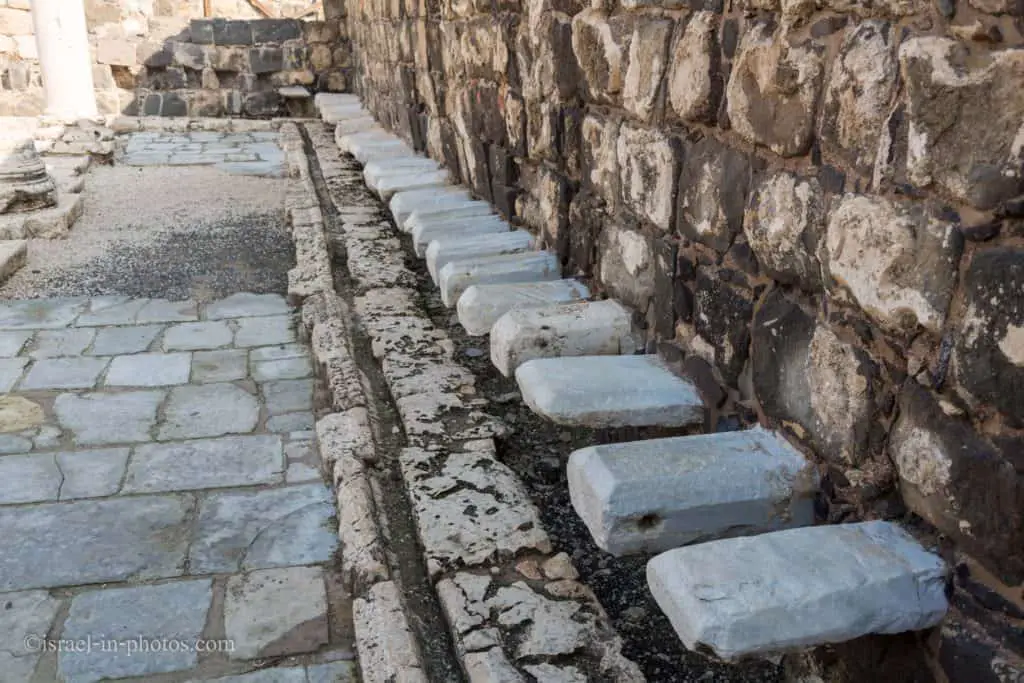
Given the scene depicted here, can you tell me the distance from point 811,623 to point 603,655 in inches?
23.2

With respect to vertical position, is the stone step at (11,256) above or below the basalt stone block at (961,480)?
below

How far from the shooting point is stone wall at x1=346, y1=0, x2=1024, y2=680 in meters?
1.31

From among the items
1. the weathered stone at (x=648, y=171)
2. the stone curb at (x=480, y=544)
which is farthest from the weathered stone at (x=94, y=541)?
the weathered stone at (x=648, y=171)

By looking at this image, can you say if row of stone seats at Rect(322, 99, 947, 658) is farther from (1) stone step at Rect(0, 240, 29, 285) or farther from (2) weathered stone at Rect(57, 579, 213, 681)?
(1) stone step at Rect(0, 240, 29, 285)

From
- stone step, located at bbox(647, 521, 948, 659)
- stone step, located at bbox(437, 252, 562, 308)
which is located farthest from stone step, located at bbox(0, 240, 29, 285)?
stone step, located at bbox(647, 521, 948, 659)

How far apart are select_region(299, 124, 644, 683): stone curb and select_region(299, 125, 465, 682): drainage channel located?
0.06 metres

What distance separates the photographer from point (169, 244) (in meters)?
5.93

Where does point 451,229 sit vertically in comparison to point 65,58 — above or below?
below

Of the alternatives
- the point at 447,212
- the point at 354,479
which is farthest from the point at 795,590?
the point at 447,212

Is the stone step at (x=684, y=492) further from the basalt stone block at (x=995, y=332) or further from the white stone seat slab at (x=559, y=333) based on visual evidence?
the white stone seat slab at (x=559, y=333)

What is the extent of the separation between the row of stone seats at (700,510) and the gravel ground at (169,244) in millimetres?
2847

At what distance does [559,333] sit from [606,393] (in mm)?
420

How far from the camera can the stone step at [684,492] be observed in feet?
5.59

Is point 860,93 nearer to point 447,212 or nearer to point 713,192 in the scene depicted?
point 713,192
